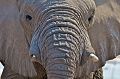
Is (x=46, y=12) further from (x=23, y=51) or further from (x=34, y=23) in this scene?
(x=23, y=51)

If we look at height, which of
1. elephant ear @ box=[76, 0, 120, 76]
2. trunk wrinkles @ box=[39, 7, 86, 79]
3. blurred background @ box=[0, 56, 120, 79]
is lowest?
trunk wrinkles @ box=[39, 7, 86, 79]

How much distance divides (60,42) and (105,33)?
1.12 meters

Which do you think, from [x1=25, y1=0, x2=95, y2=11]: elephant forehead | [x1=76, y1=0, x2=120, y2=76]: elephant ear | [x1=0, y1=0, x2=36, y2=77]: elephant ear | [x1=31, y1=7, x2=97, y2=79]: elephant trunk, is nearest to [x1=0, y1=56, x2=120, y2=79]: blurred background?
[x1=0, y1=0, x2=36, y2=77]: elephant ear

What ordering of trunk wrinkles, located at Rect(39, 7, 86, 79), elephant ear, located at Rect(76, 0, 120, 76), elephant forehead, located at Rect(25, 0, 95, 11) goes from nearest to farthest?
trunk wrinkles, located at Rect(39, 7, 86, 79) < elephant forehead, located at Rect(25, 0, 95, 11) < elephant ear, located at Rect(76, 0, 120, 76)

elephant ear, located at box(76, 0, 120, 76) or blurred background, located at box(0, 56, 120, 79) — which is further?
blurred background, located at box(0, 56, 120, 79)

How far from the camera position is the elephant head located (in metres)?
4.96

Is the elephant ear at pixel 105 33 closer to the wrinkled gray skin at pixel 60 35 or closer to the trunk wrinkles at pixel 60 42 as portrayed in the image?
the wrinkled gray skin at pixel 60 35

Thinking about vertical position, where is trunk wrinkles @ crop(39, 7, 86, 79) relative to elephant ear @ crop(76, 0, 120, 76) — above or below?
below

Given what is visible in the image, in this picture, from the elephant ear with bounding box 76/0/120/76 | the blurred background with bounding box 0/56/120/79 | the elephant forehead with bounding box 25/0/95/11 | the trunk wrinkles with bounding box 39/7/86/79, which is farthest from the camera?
the blurred background with bounding box 0/56/120/79

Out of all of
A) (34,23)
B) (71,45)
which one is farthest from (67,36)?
(34,23)

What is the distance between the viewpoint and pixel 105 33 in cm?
604

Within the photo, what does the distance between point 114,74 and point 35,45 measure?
707 centimetres

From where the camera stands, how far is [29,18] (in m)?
5.54

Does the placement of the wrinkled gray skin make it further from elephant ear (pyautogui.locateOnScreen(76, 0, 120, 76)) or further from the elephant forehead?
elephant ear (pyautogui.locateOnScreen(76, 0, 120, 76))
